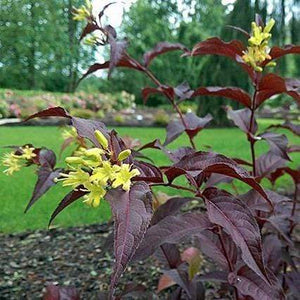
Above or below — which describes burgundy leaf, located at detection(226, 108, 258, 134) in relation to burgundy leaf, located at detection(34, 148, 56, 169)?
above

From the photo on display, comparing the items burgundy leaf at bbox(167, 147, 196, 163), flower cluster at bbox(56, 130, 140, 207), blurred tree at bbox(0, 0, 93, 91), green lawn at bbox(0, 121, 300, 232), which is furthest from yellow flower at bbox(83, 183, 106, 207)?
green lawn at bbox(0, 121, 300, 232)

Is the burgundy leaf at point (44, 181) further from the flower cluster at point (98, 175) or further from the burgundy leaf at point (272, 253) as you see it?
the burgundy leaf at point (272, 253)

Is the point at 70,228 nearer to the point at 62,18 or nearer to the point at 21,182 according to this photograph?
the point at 21,182

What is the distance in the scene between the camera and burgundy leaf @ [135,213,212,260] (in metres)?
0.60

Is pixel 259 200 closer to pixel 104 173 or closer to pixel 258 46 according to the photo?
pixel 258 46

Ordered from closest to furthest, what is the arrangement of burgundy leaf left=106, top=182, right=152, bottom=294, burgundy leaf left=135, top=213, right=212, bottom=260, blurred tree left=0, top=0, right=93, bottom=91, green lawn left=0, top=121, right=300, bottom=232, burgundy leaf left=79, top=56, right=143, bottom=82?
1. burgundy leaf left=106, top=182, right=152, bottom=294
2. burgundy leaf left=135, top=213, right=212, bottom=260
3. burgundy leaf left=79, top=56, right=143, bottom=82
4. blurred tree left=0, top=0, right=93, bottom=91
5. green lawn left=0, top=121, right=300, bottom=232

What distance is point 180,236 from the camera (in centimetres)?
59

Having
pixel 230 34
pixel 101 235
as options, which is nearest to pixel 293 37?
pixel 230 34

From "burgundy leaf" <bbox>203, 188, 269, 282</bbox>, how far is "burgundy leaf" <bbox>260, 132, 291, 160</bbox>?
1.02 ft

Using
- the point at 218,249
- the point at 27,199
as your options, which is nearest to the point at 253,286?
the point at 218,249

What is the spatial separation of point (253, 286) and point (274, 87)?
0.32 metres

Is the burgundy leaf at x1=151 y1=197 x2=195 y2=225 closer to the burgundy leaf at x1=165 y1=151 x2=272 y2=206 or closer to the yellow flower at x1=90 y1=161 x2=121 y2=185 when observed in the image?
the burgundy leaf at x1=165 y1=151 x2=272 y2=206

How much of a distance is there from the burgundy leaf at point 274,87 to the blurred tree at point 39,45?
1.58ft

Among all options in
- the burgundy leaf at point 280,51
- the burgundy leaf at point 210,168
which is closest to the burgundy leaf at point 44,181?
the burgundy leaf at point 210,168
